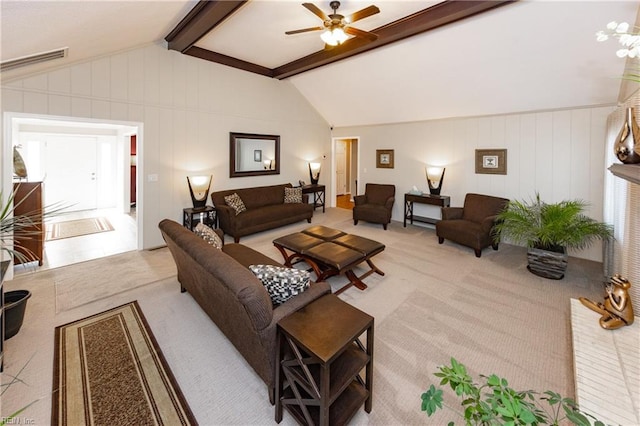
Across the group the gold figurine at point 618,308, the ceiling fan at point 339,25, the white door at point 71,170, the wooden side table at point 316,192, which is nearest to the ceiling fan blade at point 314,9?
the ceiling fan at point 339,25

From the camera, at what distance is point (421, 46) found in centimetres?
429

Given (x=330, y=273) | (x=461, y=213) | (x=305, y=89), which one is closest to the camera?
(x=330, y=273)

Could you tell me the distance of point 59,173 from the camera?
7.15 meters

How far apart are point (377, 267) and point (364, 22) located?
3494mm

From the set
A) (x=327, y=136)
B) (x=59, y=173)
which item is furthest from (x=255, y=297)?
(x=59, y=173)

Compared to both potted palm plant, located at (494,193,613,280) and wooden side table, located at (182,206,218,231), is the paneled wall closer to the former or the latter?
potted palm plant, located at (494,193,613,280)

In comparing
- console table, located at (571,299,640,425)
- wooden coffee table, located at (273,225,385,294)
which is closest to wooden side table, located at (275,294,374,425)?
console table, located at (571,299,640,425)

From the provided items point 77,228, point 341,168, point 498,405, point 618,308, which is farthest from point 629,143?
point 341,168

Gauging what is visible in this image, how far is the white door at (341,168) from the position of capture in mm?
10266

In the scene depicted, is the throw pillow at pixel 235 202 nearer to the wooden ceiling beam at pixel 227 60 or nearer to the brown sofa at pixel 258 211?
the brown sofa at pixel 258 211

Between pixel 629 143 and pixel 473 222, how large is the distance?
345cm

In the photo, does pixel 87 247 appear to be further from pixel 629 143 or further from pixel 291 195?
pixel 629 143

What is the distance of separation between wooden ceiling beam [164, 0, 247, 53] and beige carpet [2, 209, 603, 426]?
129 inches

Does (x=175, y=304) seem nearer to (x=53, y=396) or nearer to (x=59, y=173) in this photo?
(x=53, y=396)
